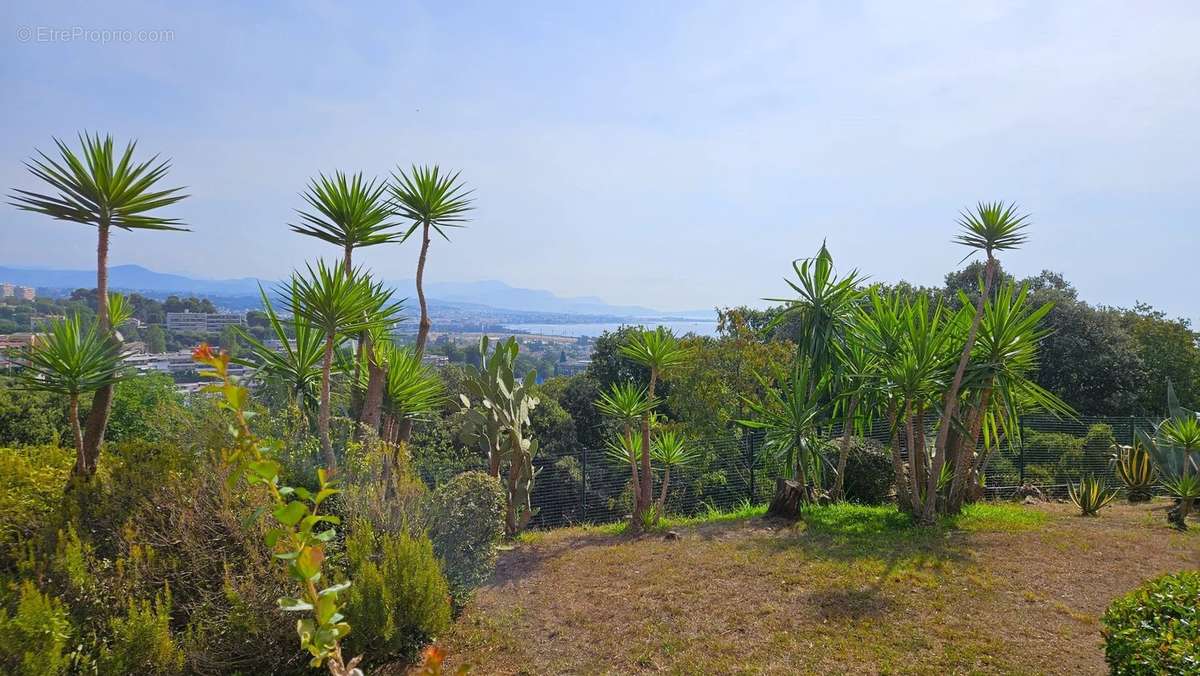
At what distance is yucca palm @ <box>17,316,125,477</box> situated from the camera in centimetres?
402

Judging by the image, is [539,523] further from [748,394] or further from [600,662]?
[600,662]

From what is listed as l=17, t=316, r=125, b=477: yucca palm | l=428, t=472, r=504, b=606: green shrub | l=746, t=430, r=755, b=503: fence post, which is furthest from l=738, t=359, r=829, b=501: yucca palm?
l=17, t=316, r=125, b=477: yucca palm

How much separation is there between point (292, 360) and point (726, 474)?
727 centimetres

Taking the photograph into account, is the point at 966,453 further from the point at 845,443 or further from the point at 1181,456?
the point at 1181,456

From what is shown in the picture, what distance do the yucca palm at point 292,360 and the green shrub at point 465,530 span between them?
1613 millimetres

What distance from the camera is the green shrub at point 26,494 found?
12.5 ft

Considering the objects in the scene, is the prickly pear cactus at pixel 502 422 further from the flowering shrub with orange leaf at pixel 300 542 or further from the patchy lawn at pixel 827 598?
the flowering shrub with orange leaf at pixel 300 542

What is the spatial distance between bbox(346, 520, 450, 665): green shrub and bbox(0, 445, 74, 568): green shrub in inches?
71.3

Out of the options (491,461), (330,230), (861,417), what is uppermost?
(330,230)

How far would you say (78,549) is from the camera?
130 inches

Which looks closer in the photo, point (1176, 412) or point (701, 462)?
point (1176, 412)

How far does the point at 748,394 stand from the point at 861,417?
4.93 m

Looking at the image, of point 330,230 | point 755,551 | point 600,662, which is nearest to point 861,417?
point 755,551

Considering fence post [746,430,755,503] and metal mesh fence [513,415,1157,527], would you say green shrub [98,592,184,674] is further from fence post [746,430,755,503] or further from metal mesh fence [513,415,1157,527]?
fence post [746,430,755,503]
